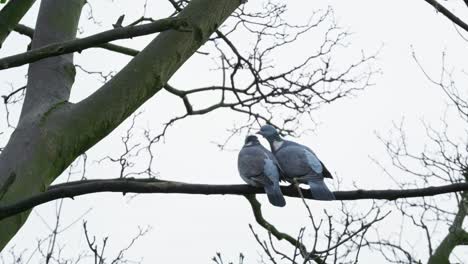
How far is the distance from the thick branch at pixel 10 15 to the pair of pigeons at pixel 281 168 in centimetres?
163

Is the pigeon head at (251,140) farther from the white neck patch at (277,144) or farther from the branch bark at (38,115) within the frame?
the branch bark at (38,115)

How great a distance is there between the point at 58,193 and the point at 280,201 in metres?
1.76

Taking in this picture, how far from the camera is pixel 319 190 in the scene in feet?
12.4

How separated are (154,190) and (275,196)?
1433 mm

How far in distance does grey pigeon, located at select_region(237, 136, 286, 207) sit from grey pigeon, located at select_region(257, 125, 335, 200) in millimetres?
80

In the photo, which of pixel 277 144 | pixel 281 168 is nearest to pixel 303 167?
pixel 281 168

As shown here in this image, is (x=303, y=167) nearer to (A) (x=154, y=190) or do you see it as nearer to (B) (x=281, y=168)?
(B) (x=281, y=168)

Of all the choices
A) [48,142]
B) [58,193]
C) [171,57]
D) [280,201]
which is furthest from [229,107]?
[58,193]

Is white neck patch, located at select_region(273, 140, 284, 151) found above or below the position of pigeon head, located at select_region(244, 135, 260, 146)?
below

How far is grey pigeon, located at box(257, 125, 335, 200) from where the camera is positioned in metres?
3.81

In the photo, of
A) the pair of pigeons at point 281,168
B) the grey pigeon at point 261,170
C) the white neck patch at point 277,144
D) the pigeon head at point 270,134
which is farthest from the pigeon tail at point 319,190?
the pigeon head at point 270,134

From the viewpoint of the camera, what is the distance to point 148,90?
10.7 ft

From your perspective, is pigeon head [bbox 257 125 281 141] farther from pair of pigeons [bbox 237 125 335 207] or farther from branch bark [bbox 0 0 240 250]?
branch bark [bbox 0 0 240 250]

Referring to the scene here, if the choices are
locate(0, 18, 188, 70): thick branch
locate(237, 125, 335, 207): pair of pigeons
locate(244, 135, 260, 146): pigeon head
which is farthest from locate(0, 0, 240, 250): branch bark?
locate(244, 135, 260, 146): pigeon head
